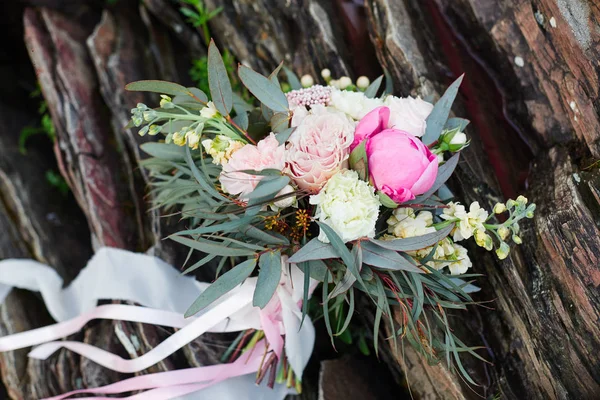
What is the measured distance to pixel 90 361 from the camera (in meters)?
1.90

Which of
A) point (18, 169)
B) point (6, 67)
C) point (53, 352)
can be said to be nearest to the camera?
point (53, 352)

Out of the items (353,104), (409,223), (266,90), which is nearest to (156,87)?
(266,90)

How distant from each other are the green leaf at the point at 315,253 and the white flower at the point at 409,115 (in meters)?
0.39

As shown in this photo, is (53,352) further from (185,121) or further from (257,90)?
(257,90)

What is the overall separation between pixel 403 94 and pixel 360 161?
620mm

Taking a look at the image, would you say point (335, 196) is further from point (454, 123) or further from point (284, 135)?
point (454, 123)

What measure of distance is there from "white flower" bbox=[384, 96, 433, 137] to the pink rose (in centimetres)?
8

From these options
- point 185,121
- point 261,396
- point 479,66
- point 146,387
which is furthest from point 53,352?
point 479,66

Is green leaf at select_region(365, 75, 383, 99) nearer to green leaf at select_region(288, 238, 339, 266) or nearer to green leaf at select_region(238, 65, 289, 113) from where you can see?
green leaf at select_region(238, 65, 289, 113)

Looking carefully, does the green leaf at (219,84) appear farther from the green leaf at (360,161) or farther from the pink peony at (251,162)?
the green leaf at (360,161)

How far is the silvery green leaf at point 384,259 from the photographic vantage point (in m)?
1.26

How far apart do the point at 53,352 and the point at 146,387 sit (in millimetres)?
563

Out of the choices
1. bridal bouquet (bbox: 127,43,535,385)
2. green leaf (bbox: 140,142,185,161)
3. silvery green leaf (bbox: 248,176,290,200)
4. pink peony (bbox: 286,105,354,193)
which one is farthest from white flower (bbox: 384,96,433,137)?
green leaf (bbox: 140,142,185,161)

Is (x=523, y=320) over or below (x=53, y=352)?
below
